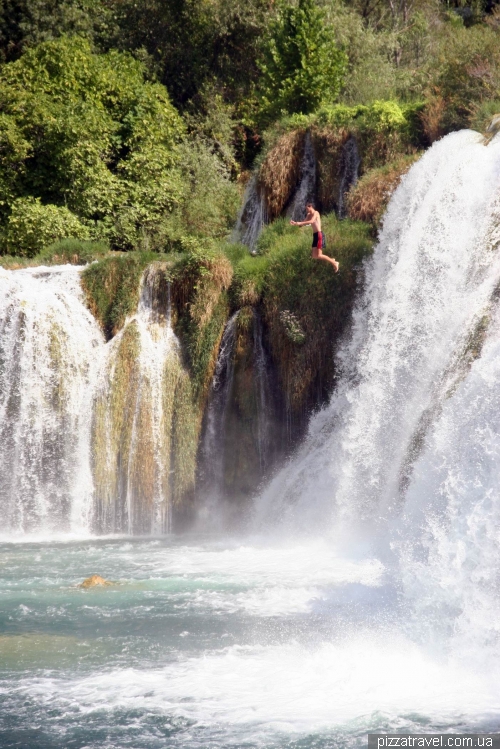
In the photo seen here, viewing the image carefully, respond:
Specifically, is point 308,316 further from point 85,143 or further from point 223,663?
point 85,143

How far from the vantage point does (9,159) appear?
2159 centimetres

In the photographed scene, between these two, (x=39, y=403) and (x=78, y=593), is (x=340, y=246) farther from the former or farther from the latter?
(x=78, y=593)

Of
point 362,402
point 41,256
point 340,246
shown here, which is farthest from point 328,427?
point 41,256

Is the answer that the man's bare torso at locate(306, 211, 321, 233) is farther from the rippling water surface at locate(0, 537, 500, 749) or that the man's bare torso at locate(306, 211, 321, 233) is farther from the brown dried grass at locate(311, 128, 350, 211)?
the rippling water surface at locate(0, 537, 500, 749)

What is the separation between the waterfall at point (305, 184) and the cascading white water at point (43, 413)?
5414 mm

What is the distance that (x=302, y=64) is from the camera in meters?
21.9

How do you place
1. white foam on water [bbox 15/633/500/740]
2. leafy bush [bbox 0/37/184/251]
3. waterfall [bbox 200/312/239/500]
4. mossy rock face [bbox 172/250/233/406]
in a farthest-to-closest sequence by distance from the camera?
leafy bush [bbox 0/37/184/251], mossy rock face [bbox 172/250/233/406], waterfall [bbox 200/312/239/500], white foam on water [bbox 15/633/500/740]

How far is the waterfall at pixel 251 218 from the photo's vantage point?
19.4 m

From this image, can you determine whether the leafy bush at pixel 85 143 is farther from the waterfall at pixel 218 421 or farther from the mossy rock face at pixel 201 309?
the waterfall at pixel 218 421

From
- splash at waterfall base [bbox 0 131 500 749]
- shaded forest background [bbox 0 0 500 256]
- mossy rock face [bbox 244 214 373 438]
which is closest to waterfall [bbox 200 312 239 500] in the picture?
splash at waterfall base [bbox 0 131 500 749]

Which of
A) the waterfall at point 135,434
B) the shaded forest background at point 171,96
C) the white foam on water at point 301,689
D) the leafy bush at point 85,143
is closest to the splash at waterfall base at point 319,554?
the white foam on water at point 301,689

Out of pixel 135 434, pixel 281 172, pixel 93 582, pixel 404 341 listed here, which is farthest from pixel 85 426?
pixel 281 172

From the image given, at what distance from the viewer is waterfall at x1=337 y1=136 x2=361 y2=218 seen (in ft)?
61.1

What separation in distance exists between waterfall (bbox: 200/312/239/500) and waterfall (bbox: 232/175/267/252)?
13.1 ft
